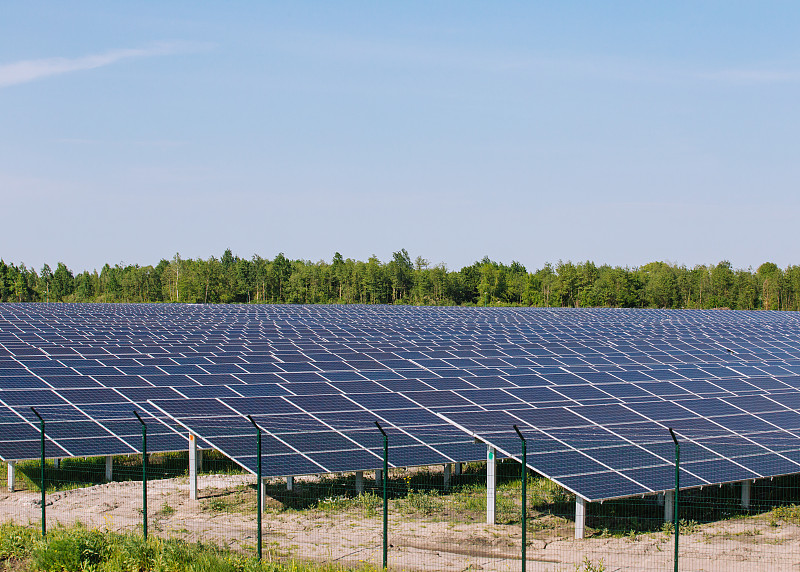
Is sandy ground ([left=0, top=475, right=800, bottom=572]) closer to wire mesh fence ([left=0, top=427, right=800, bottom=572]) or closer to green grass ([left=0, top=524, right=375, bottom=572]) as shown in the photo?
wire mesh fence ([left=0, top=427, right=800, bottom=572])

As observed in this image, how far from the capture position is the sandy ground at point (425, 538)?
44.2ft

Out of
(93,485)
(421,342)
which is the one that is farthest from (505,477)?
(421,342)

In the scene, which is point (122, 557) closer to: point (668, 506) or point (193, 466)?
point (193, 466)

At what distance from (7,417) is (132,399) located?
3.19 metres

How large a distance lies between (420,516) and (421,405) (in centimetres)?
454

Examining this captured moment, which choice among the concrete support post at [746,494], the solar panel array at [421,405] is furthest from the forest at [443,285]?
the concrete support post at [746,494]

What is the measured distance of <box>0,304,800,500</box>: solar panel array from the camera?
1642cm

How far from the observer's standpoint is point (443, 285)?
13250 centimetres

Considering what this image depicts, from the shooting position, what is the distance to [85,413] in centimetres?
1994

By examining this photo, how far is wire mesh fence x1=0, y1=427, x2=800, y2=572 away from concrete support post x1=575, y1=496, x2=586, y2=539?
4cm

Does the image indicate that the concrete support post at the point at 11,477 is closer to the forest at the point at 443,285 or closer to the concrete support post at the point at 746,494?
the concrete support post at the point at 746,494

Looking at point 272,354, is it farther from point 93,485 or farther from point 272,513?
point 272,513

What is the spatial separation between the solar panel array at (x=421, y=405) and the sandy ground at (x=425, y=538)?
106cm

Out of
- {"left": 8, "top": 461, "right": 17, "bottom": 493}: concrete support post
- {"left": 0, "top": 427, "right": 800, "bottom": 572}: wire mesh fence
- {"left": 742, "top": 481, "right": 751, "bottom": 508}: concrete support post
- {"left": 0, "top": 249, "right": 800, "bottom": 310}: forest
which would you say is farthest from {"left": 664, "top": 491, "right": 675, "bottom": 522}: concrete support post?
{"left": 0, "top": 249, "right": 800, "bottom": 310}: forest
